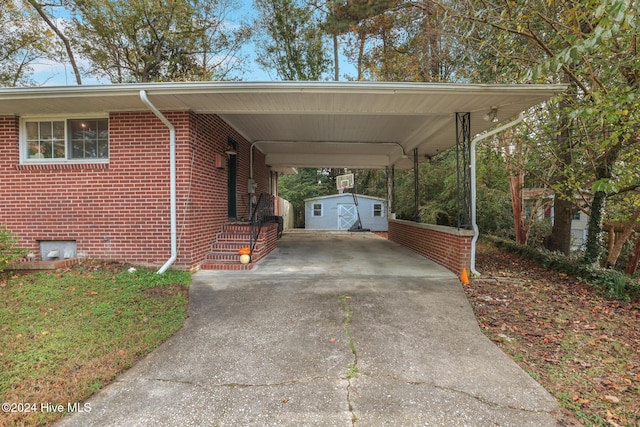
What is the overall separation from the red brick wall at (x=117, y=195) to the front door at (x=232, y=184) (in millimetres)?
2093

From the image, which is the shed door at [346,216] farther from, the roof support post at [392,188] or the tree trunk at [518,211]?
the tree trunk at [518,211]

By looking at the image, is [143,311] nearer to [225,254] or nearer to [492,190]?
[225,254]

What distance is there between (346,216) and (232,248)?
13.7 metres

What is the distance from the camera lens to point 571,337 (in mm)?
3396

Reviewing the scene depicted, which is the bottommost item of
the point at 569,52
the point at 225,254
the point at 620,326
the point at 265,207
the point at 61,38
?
the point at 620,326

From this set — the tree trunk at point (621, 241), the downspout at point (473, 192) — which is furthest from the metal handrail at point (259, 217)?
the tree trunk at point (621, 241)

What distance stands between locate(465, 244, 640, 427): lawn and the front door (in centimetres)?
558

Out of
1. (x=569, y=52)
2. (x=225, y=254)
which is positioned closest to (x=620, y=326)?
(x=569, y=52)

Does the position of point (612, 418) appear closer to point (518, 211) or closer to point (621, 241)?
point (621, 241)

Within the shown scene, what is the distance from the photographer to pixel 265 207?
27.9ft

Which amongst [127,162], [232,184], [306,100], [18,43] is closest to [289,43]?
[18,43]

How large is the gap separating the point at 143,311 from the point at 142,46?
1518 cm

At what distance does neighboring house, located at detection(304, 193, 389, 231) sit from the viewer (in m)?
19.4

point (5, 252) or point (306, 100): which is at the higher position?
point (306, 100)
